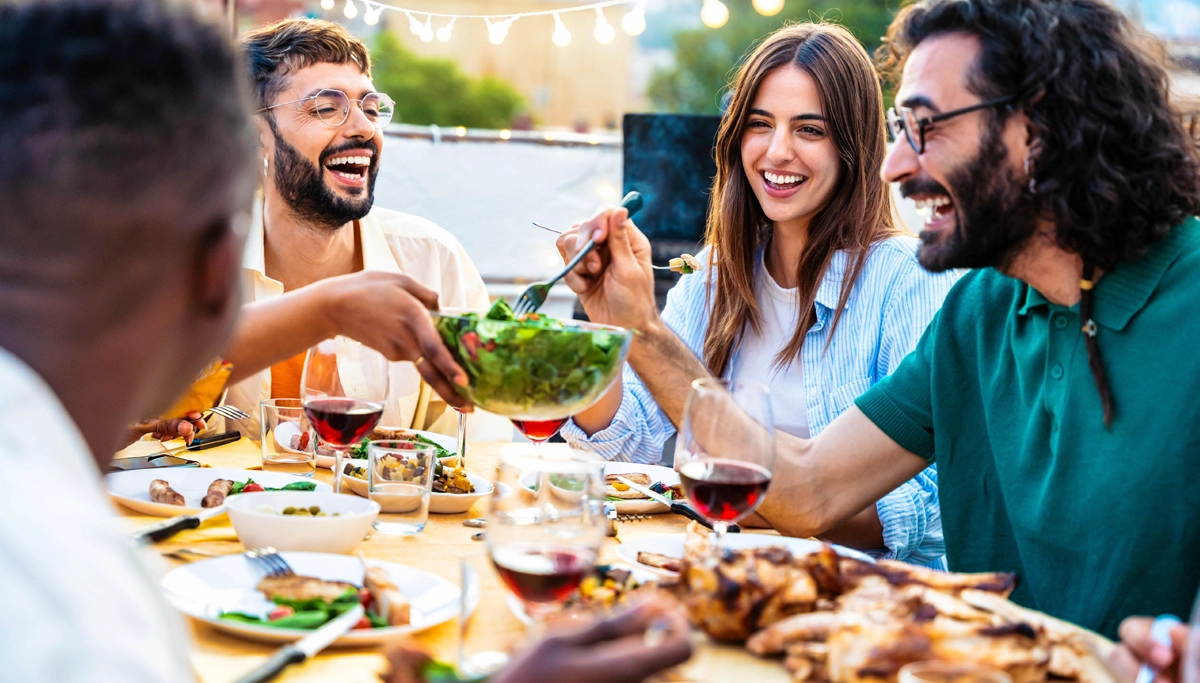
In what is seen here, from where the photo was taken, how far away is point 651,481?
2.12 m

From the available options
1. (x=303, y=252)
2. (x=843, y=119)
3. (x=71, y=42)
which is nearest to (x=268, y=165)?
(x=303, y=252)

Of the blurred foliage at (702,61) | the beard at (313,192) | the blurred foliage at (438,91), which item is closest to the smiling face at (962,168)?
the beard at (313,192)

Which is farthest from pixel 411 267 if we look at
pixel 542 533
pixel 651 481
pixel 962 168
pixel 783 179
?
pixel 542 533

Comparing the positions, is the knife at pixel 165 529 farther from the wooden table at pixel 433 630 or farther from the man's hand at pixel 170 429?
the man's hand at pixel 170 429

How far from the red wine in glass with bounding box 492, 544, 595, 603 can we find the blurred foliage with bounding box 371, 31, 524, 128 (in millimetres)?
36548

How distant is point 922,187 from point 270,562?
1.37 meters

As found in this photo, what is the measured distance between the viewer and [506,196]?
5.86 m

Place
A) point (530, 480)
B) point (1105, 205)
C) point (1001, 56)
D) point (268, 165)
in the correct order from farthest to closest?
point (268, 165) < point (1001, 56) < point (1105, 205) < point (530, 480)

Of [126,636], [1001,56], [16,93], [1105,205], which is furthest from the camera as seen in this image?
[1001,56]

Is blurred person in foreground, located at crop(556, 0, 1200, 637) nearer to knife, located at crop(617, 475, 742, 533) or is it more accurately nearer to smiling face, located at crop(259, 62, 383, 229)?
knife, located at crop(617, 475, 742, 533)

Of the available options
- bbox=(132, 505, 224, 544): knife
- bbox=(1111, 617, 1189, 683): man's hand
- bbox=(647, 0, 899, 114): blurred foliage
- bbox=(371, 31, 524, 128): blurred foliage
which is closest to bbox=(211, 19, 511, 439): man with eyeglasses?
bbox=(132, 505, 224, 544): knife

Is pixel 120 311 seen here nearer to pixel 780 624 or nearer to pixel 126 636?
pixel 126 636

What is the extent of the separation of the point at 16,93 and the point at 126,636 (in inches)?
15.2

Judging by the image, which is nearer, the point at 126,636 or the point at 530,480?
the point at 126,636
